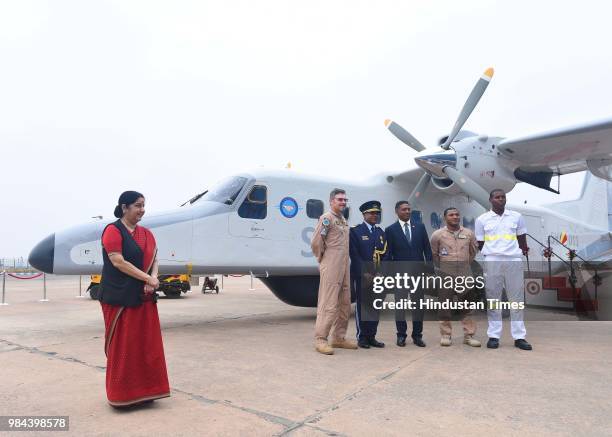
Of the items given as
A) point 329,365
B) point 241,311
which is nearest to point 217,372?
point 329,365

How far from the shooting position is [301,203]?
8352mm

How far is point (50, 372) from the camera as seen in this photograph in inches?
163

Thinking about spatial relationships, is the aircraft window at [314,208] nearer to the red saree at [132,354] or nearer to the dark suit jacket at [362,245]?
the dark suit jacket at [362,245]

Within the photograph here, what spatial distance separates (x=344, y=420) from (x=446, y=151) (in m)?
6.63

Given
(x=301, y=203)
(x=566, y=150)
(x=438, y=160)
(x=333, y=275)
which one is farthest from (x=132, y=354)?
(x=566, y=150)

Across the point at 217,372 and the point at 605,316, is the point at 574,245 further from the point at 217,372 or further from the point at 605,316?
the point at 217,372

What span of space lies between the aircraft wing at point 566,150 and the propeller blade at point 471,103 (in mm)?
889

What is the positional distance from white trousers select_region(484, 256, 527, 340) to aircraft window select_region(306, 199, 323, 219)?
371 cm

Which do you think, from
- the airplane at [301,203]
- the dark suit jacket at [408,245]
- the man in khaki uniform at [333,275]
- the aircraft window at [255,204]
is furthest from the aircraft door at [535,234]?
the man in khaki uniform at [333,275]

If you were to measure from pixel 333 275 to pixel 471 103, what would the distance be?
5377mm

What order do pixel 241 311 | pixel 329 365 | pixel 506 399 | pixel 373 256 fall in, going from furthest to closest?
pixel 241 311 < pixel 373 256 < pixel 329 365 < pixel 506 399

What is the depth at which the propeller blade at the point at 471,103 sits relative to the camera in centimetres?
837

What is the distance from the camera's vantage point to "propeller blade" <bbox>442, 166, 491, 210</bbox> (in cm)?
811

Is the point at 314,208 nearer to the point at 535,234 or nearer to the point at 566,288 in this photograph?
the point at 566,288
